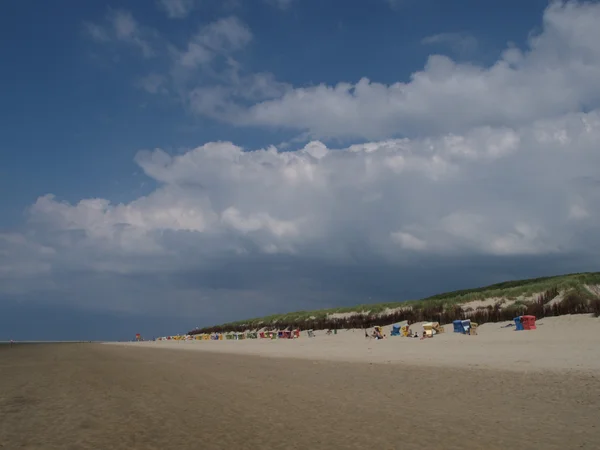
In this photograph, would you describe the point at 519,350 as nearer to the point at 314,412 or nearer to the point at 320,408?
the point at 320,408


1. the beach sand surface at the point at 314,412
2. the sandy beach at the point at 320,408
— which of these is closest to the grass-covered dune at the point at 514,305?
the sandy beach at the point at 320,408

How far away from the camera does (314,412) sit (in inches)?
339

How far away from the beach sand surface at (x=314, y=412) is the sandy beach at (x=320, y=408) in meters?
0.02

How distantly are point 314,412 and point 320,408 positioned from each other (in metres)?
0.40

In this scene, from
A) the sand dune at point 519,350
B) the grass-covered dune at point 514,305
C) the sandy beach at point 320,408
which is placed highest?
the grass-covered dune at point 514,305

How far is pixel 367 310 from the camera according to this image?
173 feet

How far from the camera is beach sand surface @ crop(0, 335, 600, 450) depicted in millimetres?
6539

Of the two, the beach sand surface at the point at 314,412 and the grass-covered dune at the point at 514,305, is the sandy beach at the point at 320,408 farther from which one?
the grass-covered dune at the point at 514,305

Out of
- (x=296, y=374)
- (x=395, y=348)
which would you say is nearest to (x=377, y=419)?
(x=296, y=374)

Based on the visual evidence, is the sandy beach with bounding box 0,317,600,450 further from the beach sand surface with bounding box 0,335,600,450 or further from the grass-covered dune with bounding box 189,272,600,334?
the grass-covered dune with bounding box 189,272,600,334

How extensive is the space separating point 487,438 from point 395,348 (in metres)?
16.8

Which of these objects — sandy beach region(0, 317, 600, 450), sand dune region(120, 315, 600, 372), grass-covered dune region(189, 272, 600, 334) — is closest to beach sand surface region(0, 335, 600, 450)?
sandy beach region(0, 317, 600, 450)

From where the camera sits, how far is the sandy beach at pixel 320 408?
6.59 meters

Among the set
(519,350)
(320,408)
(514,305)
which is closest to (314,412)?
(320,408)
